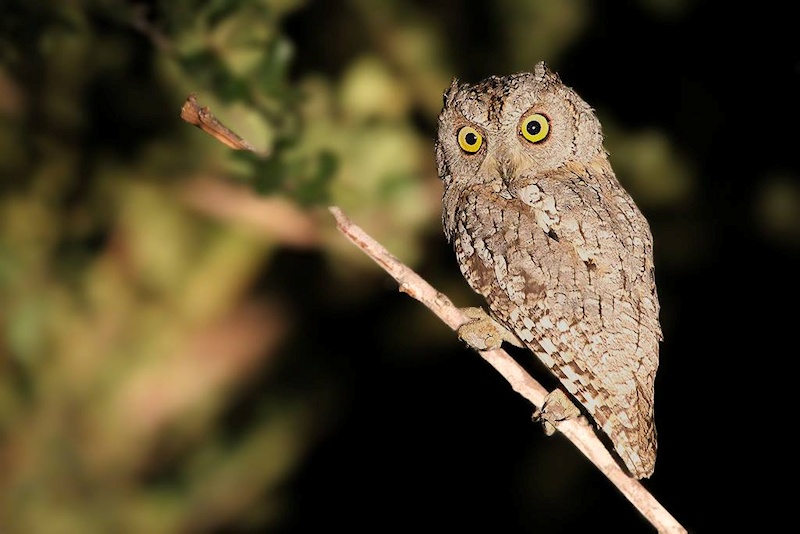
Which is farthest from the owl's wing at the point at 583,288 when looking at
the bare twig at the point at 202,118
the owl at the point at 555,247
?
the bare twig at the point at 202,118

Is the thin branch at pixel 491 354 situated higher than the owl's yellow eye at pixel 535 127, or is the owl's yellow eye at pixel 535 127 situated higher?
the owl's yellow eye at pixel 535 127

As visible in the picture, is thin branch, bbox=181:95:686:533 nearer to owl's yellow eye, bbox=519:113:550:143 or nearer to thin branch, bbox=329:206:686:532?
thin branch, bbox=329:206:686:532

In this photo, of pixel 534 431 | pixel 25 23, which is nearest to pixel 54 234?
pixel 25 23

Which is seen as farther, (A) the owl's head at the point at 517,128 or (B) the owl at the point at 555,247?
(A) the owl's head at the point at 517,128

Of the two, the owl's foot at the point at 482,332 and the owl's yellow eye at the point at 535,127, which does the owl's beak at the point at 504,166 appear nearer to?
the owl's yellow eye at the point at 535,127

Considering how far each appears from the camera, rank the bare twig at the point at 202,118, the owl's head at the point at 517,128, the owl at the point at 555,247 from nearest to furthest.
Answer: the bare twig at the point at 202,118
the owl at the point at 555,247
the owl's head at the point at 517,128

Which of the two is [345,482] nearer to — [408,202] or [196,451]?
[196,451]

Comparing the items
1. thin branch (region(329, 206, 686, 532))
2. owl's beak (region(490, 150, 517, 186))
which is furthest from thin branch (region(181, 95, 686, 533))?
owl's beak (region(490, 150, 517, 186))
